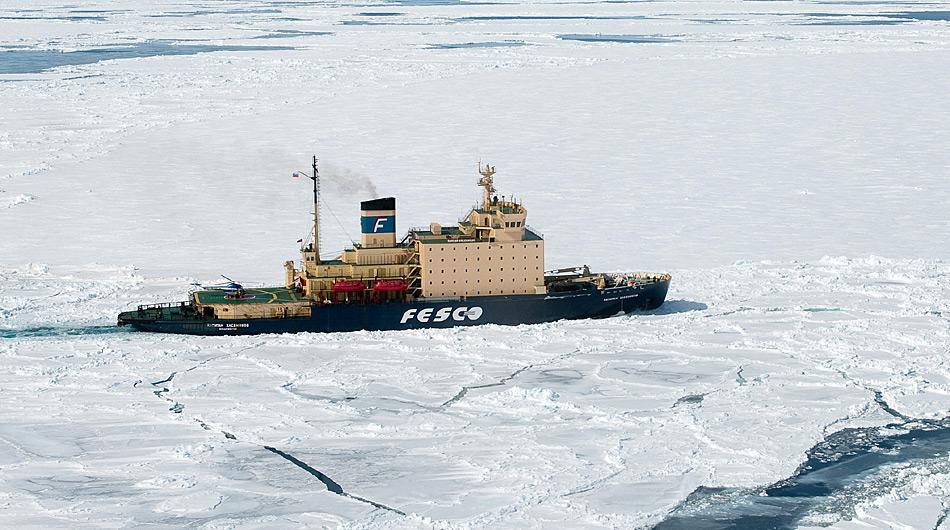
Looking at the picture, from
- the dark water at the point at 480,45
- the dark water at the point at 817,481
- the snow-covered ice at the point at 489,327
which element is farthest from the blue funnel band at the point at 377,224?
the dark water at the point at 480,45

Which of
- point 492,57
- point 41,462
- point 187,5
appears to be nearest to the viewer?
point 41,462

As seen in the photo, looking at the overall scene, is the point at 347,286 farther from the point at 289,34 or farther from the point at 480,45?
the point at 289,34

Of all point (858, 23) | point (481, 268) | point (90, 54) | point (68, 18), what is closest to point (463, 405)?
point (481, 268)

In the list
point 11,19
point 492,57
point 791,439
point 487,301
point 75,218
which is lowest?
point 791,439

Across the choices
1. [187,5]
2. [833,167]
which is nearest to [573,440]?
[833,167]

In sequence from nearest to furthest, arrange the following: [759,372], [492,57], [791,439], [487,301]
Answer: [791,439], [759,372], [487,301], [492,57]

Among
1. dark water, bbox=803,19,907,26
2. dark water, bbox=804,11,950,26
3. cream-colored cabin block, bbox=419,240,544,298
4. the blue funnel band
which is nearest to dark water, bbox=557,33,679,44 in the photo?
dark water, bbox=803,19,907,26

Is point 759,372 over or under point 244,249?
under

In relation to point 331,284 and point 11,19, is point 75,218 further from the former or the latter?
point 11,19
